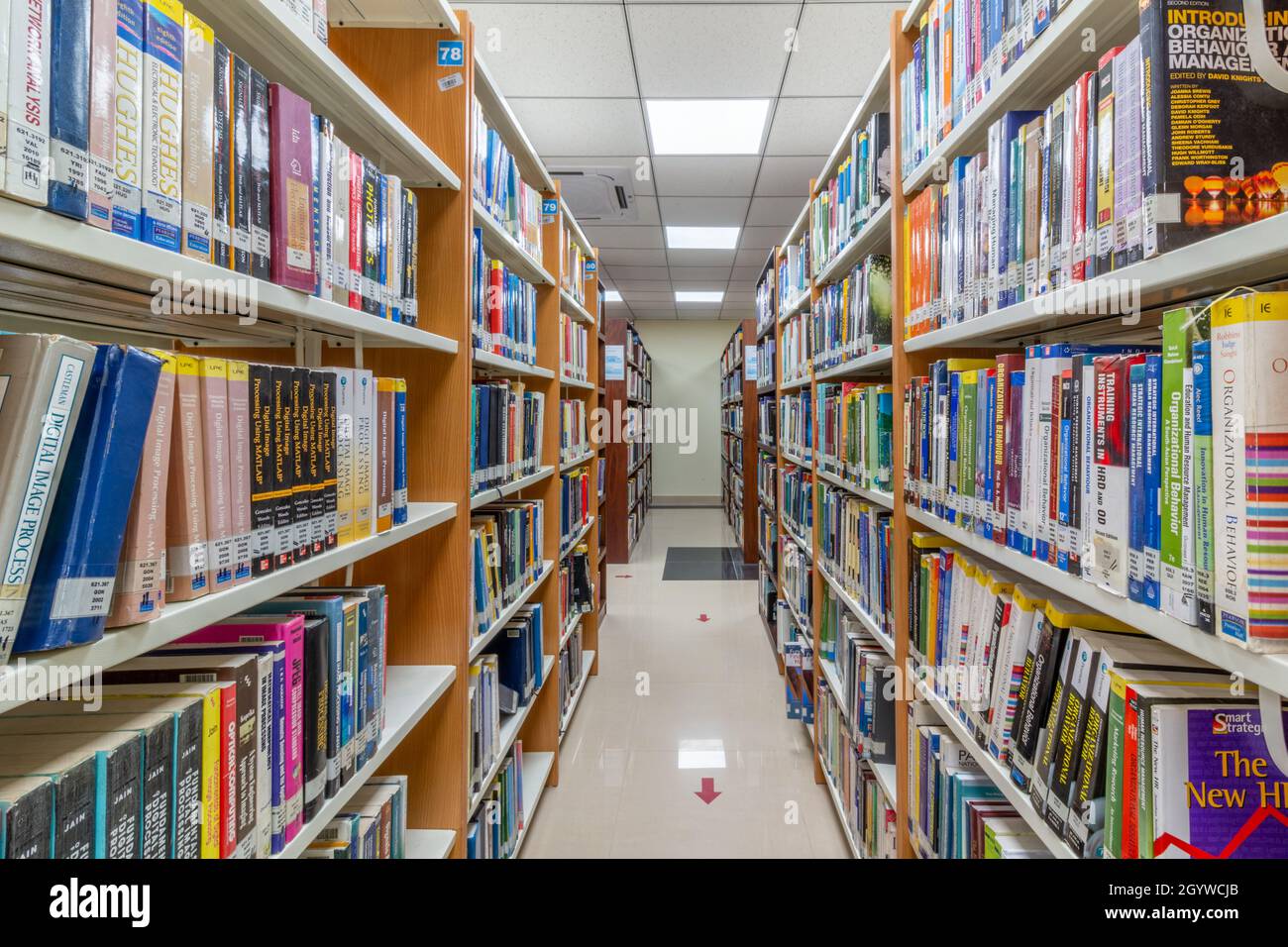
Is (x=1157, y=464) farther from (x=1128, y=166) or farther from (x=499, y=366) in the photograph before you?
(x=499, y=366)

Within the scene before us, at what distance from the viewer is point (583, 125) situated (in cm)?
360

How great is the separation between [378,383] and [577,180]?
364cm

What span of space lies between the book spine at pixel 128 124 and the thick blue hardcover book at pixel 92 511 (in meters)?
0.14

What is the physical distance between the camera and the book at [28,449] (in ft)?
1.75

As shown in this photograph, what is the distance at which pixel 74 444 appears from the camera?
0.59 metres

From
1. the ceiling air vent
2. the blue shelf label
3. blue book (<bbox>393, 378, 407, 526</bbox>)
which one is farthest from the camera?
the ceiling air vent

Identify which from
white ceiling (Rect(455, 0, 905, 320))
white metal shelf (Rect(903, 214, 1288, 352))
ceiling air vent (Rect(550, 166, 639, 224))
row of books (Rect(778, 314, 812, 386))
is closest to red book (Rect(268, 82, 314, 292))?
white metal shelf (Rect(903, 214, 1288, 352))

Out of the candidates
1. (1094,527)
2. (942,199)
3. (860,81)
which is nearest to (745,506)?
(860,81)

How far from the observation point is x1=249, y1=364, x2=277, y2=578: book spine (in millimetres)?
809

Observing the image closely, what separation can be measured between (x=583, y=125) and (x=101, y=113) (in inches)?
133

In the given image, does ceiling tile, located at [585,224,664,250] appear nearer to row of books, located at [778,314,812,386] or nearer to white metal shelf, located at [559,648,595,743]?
row of books, located at [778,314,812,386]

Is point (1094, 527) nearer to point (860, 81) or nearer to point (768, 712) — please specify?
point (768, 712)

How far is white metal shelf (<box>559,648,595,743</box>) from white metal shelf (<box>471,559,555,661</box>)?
25.6 inches
